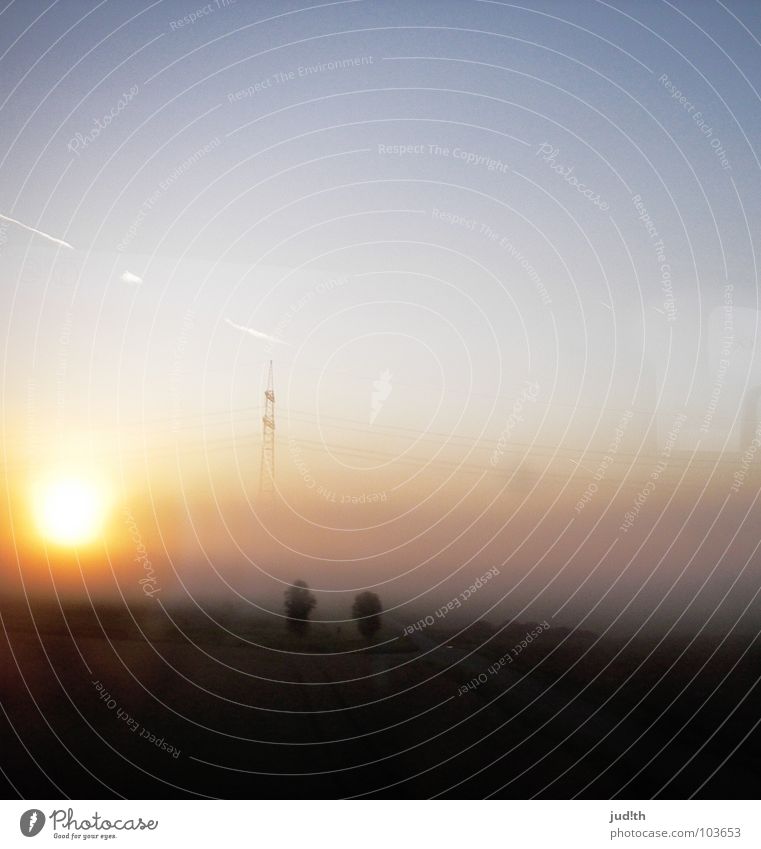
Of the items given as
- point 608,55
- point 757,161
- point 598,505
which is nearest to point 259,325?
point 598,505

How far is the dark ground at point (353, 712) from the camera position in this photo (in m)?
1.91

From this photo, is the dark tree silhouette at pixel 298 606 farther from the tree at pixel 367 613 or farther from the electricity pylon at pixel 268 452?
the electricity pylon at pixel 268 452

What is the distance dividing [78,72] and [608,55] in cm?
133

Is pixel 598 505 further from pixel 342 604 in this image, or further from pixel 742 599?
pixel 342 604

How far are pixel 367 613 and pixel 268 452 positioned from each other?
47cm

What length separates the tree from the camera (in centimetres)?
195

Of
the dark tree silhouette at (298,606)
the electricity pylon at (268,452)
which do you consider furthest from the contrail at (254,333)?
the dark tree silhouette at (298,606)

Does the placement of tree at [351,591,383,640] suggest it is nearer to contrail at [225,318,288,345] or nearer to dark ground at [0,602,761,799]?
dark ground at [0,602,761,799]

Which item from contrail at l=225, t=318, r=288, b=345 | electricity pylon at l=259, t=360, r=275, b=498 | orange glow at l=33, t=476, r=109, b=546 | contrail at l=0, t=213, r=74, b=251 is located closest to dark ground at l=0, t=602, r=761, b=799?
orange glow at l=33, t=476, r=109, b=546

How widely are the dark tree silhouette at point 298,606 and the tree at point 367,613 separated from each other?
11 centimetres

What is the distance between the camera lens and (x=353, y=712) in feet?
6.36

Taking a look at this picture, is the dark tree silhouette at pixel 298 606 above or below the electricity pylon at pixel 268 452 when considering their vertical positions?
below

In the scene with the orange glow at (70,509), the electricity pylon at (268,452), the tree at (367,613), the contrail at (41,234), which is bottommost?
the tree at (367,613)
